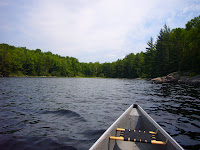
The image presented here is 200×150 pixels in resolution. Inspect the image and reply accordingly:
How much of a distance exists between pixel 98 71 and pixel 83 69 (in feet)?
64.5

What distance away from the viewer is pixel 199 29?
117 ft

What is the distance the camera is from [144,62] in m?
85.8

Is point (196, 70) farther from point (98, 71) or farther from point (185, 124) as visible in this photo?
point (98, 71)

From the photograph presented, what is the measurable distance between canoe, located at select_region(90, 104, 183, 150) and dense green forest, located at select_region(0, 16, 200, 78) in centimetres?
3903

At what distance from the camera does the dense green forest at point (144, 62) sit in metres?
40.2

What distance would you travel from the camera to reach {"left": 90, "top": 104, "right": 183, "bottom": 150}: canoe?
9.78 ft

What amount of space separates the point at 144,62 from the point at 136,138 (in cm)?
8785

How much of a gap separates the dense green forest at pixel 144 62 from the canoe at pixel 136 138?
3903cm

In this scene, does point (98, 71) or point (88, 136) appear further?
point (98, 71)

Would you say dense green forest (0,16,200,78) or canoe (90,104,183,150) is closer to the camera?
canoe (90,104,183,150)

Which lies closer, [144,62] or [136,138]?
[136,138]

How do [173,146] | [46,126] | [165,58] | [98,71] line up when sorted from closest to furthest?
1. [173,146]
2. [46,126]
3. [165,58]
4. [98,71]

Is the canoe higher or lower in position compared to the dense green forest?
lower

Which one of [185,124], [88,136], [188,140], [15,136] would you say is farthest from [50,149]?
[185,124]
